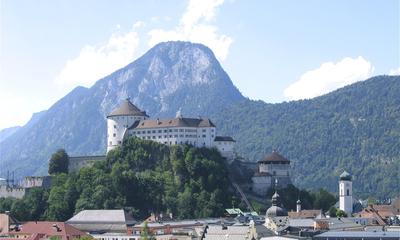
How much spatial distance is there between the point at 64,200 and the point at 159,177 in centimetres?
1198

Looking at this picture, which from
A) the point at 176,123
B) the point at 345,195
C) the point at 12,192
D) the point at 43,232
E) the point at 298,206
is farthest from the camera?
the point at 345,195

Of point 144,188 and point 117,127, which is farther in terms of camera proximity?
point 117,127

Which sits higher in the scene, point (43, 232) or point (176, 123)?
point (176, 123)

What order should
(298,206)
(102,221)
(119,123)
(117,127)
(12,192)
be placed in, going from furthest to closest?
(119,123) < (117,127) < (12,192) < (298,206) < (102,221)

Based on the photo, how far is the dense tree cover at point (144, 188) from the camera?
116 metres

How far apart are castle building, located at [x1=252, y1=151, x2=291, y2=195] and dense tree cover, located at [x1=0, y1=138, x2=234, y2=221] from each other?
5692 millimetres

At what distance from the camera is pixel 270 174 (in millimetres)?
127438

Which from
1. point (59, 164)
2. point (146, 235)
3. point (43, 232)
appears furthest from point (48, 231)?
point (59, 164)

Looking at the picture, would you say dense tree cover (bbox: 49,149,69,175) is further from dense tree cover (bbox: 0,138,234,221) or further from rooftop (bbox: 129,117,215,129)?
rooftop (bbox: 129,117,215,129)

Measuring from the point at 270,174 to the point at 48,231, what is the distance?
4162cm

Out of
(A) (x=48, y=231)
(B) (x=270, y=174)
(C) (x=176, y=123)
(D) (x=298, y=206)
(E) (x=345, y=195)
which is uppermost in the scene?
(C) (x=176, y=123)

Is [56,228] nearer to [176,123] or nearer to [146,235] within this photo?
[146,235]

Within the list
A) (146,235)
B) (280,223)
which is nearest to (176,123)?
(280,223)

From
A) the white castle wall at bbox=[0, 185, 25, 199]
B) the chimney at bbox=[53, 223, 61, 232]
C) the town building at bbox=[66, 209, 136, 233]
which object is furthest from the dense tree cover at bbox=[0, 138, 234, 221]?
the chimney at bbox=[53, 223, 61, 232]
